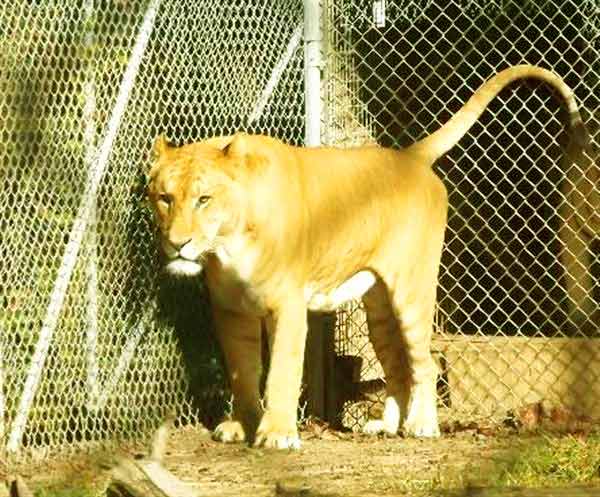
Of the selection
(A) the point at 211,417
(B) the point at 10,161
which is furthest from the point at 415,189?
(B) the point at 10,161

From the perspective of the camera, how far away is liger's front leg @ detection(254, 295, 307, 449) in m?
7.07

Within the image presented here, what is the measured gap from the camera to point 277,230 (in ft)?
23.4

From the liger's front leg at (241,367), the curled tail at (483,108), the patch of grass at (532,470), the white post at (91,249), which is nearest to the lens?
the patch of grass at (532,470)

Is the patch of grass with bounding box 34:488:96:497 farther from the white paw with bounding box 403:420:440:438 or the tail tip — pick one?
the tail tip

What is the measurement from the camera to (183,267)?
6875 millimetres

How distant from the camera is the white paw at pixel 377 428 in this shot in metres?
7.93

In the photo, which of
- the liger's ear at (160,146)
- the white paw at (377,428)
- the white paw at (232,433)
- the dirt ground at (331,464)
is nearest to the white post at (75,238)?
the liger's ear at (160,146)

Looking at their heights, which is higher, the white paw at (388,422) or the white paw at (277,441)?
the white paw at (388,422)

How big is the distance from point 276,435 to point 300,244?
90 centimetres

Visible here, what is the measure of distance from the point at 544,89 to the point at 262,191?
2.73 metres

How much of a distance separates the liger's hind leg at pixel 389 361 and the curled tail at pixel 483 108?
0.86 meters

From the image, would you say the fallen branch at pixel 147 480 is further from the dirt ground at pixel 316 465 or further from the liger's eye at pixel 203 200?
the liger's eye at pixel 203 200

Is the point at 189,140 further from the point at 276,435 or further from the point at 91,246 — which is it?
the point at 276,435

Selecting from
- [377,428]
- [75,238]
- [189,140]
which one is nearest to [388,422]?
[377,428]
